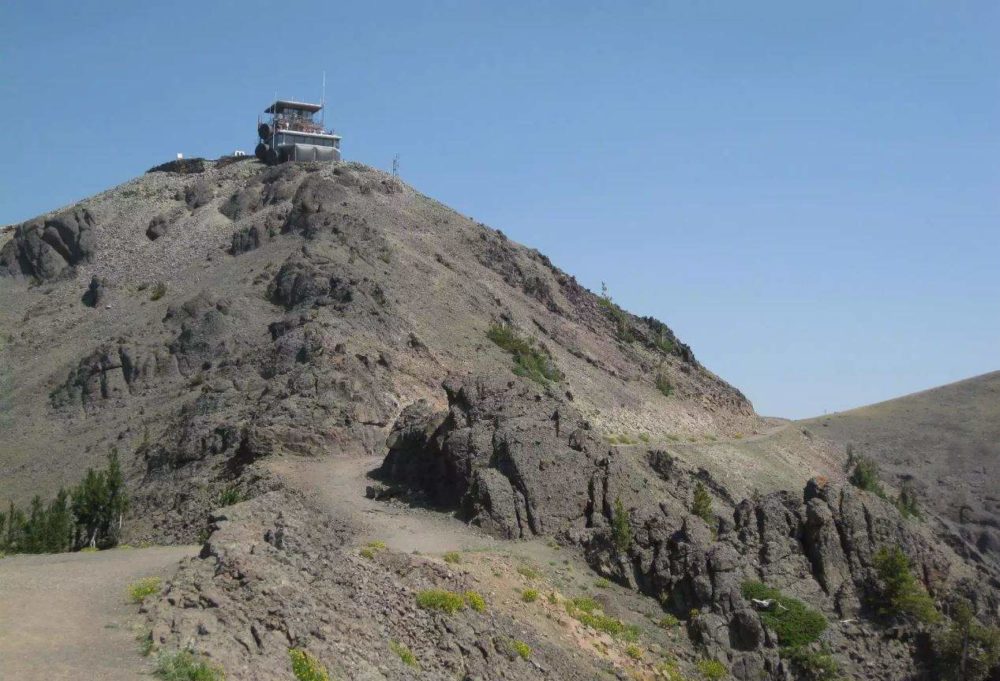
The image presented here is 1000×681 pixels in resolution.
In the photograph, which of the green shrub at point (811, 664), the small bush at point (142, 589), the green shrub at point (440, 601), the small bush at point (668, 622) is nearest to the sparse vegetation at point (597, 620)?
the small bush at point (668, 622)

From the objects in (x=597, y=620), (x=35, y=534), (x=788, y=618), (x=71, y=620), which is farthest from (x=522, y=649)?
(x=35, y=534)

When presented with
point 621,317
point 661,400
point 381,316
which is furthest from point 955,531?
point 381,316

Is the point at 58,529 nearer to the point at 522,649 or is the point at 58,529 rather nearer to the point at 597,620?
the point at 597,620

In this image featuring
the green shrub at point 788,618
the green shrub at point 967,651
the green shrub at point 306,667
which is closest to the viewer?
the green shrub at point 306,667

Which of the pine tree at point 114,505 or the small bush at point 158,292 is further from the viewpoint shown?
the small bush at point 158,292

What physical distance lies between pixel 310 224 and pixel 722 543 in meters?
47.2

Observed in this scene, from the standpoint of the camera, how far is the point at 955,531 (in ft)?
270

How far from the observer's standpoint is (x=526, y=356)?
6731 centimetres

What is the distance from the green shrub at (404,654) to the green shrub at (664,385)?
197ft

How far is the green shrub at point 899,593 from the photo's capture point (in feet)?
106

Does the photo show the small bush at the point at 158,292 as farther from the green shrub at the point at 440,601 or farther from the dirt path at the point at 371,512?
the green shrub at the point at 440,601

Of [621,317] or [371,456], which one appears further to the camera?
[621,317]

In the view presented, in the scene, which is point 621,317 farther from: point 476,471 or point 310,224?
point 476,471

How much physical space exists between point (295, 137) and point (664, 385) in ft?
133
